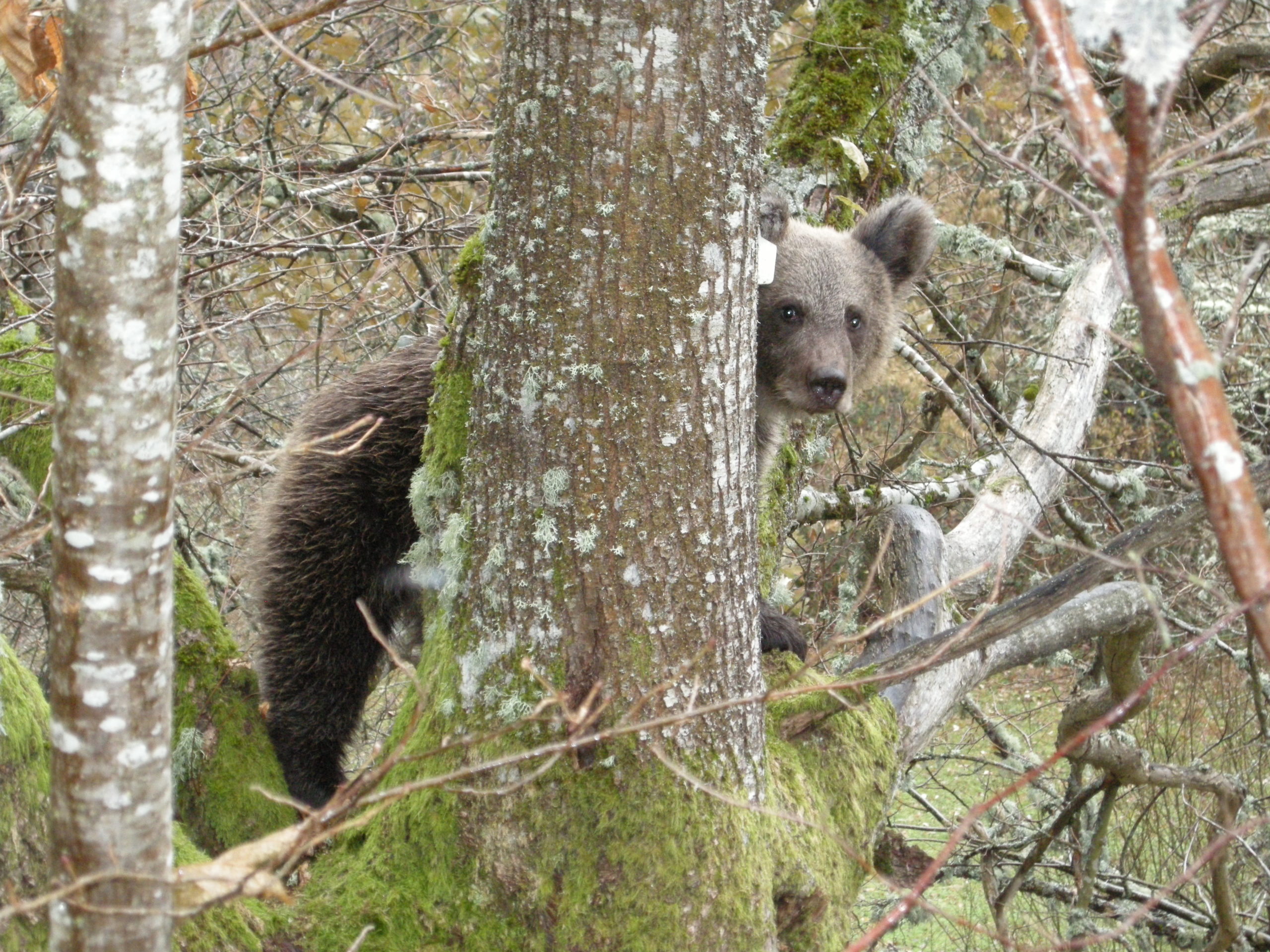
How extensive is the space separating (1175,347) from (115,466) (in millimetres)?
1153

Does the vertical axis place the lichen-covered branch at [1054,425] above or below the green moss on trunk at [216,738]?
above

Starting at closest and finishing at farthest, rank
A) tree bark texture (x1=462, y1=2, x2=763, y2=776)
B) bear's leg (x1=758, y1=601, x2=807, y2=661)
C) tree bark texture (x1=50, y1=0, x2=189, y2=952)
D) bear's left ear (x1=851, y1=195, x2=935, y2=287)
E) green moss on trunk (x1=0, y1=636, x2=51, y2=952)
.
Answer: tree bark texture (x1=50, y1=0, x2=189, y2=952) < green moss on trunk (x1=0, y1=636, x2=51, y2=952) < tree bark texture (x1=462, y1=2, x2=763, y2=776) < bear's leg (x1=758, y1=601, x2=807, y2=661) < bear's left ear (x1=851, y1=195, x2=935, y2=287)

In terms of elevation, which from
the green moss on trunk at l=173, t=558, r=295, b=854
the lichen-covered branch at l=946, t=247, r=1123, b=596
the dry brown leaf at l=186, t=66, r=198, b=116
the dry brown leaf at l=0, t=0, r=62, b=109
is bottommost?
the green moss on trunk at l=173, t=558, r=295, b=854

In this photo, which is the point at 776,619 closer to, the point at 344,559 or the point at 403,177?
the point at 344,559

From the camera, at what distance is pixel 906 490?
4797 mm

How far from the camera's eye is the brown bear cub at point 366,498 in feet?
11.5

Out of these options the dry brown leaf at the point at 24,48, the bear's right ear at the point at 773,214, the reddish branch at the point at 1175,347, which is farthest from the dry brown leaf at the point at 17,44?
the bear's right ear at the point at 773,214

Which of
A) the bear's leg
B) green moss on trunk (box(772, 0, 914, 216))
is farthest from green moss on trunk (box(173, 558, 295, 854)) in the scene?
green moss on trunk (box(772, 0, 914, 216))

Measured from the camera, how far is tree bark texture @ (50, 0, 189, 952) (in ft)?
4.29

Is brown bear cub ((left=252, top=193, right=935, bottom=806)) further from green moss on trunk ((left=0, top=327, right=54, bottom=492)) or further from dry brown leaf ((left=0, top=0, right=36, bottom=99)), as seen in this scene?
dry brown leaf ((left=0, top=0, right=36, bottom=99))

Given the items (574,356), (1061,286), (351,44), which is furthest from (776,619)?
(351,44)

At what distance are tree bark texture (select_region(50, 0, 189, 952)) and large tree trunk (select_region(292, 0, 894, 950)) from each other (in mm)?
913

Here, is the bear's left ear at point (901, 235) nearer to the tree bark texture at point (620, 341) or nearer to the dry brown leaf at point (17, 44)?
the tree bark texture at point (620, 341)

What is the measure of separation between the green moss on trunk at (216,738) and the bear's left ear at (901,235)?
279cm
